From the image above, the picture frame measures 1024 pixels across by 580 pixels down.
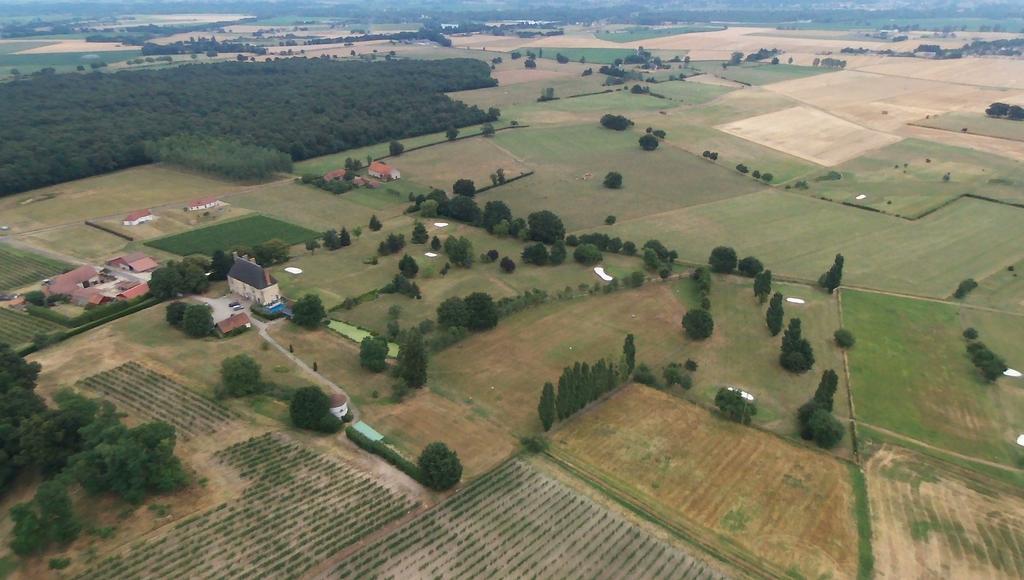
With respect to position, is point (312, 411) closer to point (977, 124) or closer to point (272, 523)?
point (272, 523)

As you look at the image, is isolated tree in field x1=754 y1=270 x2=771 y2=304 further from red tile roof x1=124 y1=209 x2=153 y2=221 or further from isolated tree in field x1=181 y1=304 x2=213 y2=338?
red tile roof x1=124 y1=209 x2=153 y2=221

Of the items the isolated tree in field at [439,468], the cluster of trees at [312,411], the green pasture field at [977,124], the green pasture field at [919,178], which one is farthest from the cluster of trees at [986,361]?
the green pasture field at [977,124]

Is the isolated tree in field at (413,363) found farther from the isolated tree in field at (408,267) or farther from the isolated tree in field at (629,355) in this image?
the isolated tree in field at (408,267)

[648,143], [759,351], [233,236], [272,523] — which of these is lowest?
[759,351]

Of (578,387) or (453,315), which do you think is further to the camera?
(453,315)

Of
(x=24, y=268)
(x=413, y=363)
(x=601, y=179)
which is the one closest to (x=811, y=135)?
(x=601, y=179)

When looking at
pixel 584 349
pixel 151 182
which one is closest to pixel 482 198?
pixel 584 349
